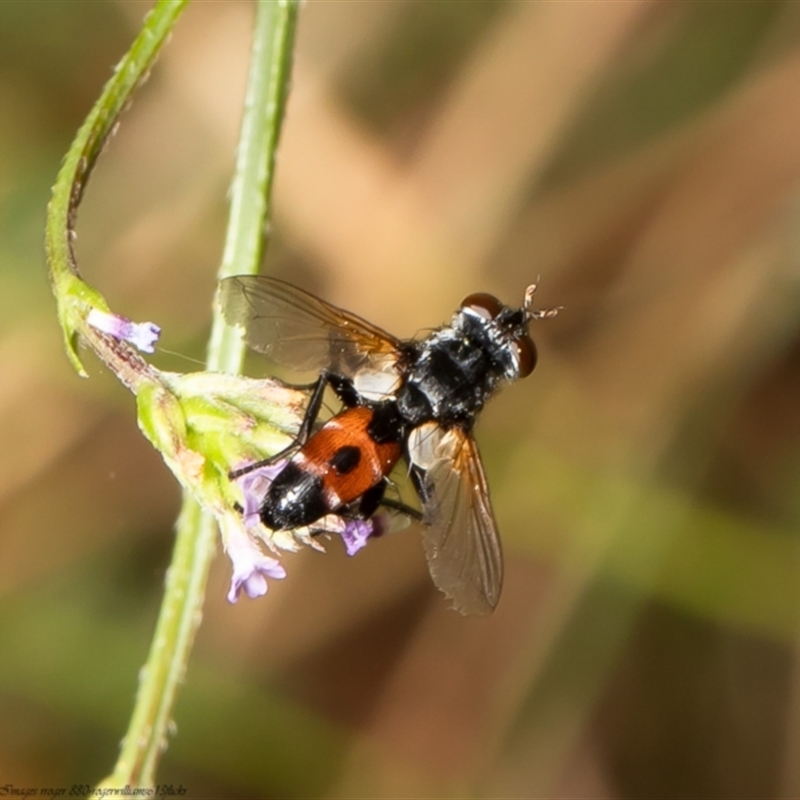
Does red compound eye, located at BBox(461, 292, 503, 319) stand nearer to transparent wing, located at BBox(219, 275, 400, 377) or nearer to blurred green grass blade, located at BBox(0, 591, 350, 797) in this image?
transparent wing, located at BBox(219, 275, 400, 377)

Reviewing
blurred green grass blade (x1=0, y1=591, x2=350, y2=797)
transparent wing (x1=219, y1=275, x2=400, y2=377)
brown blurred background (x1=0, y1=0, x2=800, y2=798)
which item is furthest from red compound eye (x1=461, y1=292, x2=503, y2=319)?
blurred green grass blade (x1=0, y1=591, x2=350, y2=797)

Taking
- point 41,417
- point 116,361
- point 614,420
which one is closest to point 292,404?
point 116,361

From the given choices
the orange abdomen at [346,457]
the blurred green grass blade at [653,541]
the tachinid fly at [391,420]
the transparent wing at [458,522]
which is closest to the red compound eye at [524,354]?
the tachinid fly at [391,420]

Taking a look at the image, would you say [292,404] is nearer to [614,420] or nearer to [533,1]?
[614,420]

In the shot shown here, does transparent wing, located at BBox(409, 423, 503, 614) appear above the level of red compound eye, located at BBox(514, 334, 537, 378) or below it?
below

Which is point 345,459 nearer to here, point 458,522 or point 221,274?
point 458,522

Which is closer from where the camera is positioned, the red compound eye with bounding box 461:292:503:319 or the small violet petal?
the small violet petal
